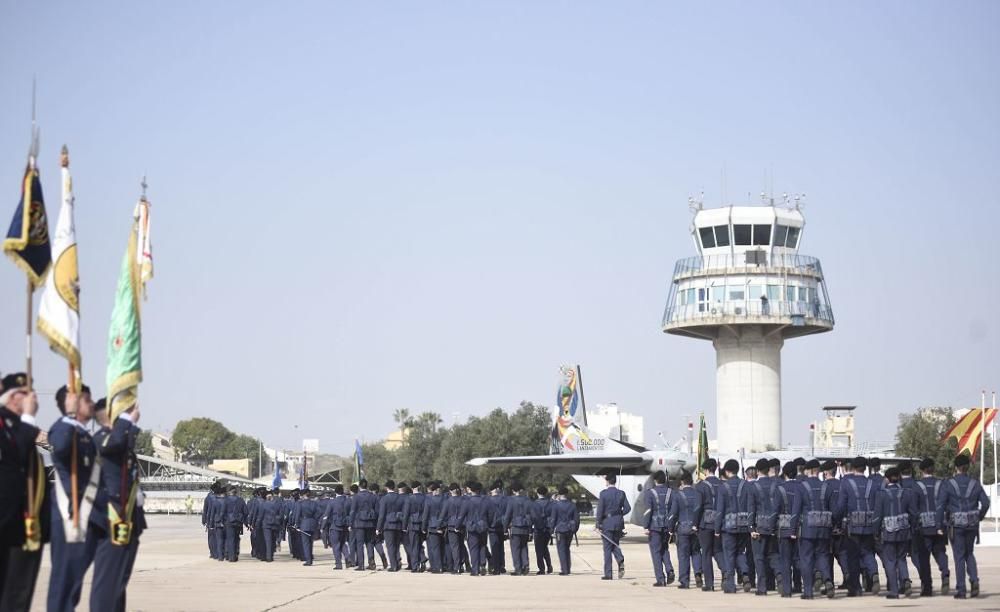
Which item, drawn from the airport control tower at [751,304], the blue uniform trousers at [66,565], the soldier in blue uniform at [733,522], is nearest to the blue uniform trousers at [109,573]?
the blue uniform trousers at [66,565]

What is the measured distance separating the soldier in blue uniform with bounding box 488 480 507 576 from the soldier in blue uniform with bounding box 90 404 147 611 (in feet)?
39.7

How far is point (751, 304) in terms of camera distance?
56.2 metres

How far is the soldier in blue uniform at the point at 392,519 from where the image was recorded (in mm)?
22828

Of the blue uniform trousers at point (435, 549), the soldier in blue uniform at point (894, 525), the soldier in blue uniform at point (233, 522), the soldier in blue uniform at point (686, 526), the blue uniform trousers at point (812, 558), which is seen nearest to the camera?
the soldier in blue uniform at point (894, 525)

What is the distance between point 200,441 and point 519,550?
5118 inches

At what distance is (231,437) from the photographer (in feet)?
498

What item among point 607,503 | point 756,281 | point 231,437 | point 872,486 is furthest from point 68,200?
point 231,437

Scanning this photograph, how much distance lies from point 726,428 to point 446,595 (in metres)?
42.3

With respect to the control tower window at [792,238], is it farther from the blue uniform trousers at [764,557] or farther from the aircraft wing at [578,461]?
the blue uniform trousers at [764,557]

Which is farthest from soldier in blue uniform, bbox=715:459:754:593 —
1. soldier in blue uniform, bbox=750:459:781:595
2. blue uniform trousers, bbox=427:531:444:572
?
blue uniform trousers, bbox=427:531:444:572

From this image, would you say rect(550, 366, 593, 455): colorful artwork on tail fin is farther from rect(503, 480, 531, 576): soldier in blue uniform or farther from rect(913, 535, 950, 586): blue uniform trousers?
rect(913, 535, 950, 586): blue uniform trousers

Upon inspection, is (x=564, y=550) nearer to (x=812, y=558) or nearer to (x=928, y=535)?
(x=812, y=558)

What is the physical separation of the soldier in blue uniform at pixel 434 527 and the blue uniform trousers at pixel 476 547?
2.23 feet

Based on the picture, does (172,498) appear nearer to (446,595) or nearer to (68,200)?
(446,595)
